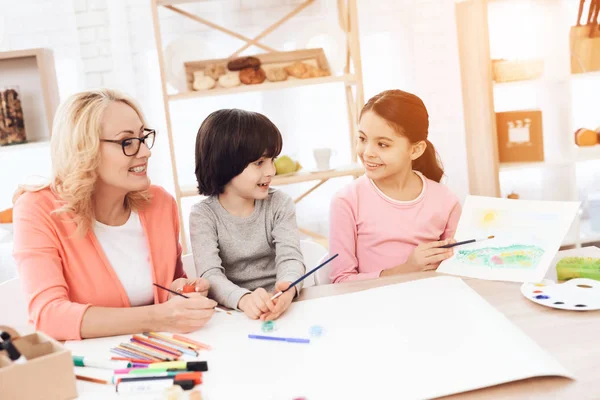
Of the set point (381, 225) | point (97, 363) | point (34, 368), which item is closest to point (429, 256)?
point (381, 225)

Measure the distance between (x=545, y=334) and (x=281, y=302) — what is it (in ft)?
1.68

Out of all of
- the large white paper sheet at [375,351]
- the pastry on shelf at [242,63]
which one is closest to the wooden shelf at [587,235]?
the pastry on shelf at [242,63]

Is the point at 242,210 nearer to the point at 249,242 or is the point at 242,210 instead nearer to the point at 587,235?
the point at 249,242

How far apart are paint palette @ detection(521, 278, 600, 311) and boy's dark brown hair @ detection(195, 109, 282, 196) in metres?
0.72

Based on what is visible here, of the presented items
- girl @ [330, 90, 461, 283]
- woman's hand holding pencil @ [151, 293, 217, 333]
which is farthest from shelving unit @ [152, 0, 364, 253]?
woman's hand holding pencil @ [151, 293, 217, 333]

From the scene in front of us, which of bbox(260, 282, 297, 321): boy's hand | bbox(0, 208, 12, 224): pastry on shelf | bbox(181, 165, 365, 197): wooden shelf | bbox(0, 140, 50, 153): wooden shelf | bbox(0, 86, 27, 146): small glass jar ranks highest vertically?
bbox(0, 86, 27, 146): small glass jar

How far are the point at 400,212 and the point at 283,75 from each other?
1315mm

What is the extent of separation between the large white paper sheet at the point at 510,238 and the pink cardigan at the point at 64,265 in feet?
2.29

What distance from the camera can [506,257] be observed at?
1.47 metres

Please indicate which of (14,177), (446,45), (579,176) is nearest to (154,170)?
(14,177)

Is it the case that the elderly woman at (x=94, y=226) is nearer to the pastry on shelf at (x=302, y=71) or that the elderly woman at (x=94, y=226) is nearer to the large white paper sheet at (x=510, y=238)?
the large white paper sheet at (x=510, y=238)

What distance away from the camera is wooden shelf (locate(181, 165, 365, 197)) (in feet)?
9.81

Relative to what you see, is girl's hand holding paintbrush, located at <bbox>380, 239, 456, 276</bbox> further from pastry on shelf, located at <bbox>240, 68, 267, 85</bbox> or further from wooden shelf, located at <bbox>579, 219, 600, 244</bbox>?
wooden shelf, located at <bbox>579, 219, 600, 244</bbox>

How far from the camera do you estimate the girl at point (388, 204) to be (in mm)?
1839
